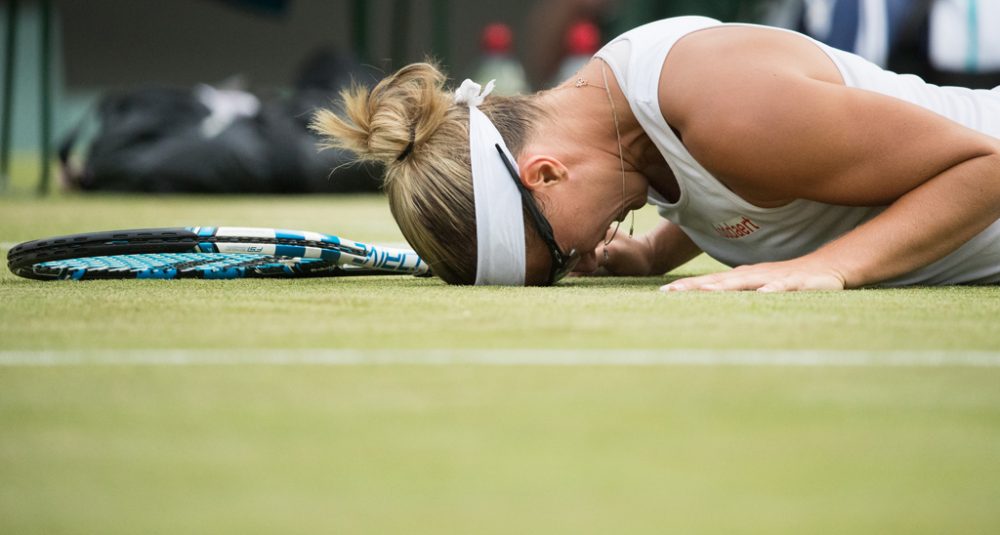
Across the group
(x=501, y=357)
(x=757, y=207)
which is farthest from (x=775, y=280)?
(x=501, y=357)

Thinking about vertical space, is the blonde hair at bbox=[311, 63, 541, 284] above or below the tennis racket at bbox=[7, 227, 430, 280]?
above

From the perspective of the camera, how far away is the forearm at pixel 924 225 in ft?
6.44

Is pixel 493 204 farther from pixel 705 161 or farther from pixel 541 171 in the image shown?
pixel 705 161

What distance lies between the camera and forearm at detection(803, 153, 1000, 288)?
6.44ft

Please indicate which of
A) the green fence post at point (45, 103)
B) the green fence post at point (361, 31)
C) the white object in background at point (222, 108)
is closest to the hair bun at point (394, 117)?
the white object in background at point (222, 108)

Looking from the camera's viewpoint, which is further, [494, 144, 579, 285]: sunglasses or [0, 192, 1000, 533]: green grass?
[494, 144, 579, 285]: sunglasses

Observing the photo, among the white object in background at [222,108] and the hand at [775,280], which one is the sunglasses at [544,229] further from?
the white object in background at [222,108]

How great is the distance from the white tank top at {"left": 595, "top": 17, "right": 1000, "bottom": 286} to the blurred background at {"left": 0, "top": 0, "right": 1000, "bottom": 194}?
958 mm

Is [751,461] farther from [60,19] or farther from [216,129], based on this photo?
[60,19]

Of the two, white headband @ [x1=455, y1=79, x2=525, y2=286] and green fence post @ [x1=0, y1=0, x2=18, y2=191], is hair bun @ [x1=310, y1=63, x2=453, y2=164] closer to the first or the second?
white headband @ [x1=455, y1=79, x2=525, y2=286]

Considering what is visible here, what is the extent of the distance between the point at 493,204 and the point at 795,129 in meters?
0.46

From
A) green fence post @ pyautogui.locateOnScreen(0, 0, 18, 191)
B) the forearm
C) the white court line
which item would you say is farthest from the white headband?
green fence post @ pyautogui.locateOnScreen(0, 0, 18, 191)

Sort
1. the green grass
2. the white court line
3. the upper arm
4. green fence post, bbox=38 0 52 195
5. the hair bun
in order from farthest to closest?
green fence post, bbox=38 0 52 195 < the hair bun < the upper arm < the white court line < the green grass

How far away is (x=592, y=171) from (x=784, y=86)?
0.35 m
